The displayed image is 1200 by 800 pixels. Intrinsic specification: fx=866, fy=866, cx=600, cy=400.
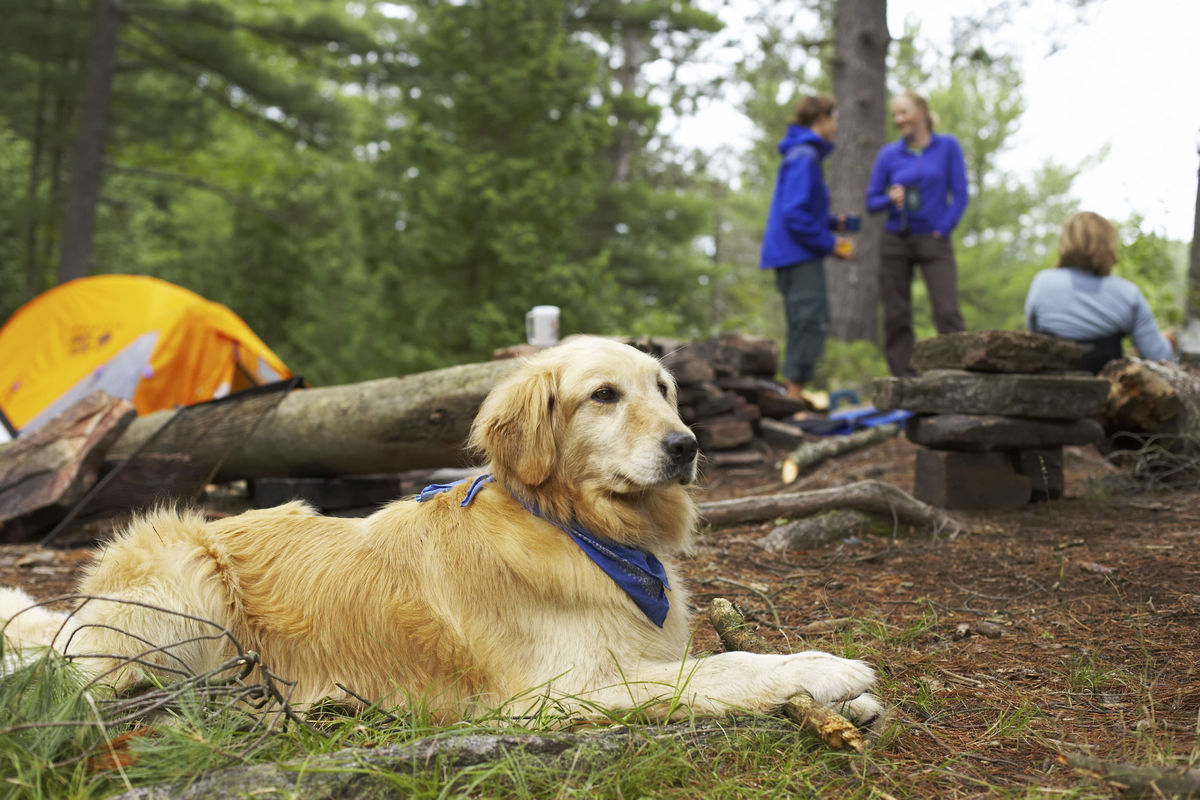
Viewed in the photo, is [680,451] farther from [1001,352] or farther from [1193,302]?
[1193,302]

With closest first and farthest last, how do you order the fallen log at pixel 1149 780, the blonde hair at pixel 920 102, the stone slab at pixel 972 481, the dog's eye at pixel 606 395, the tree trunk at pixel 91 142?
the fallen log at pixel 1149 780, the dog's eye at pixel 606 395, the stone slab at pixel 972 481, the blonde hair at pixel 920 102, the tree trunk at pixel 91 142

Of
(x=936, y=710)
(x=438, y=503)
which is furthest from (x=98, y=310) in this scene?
(x=936, y=710)

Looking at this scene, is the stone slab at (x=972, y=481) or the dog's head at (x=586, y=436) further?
the stone slab at (x=972, y=481)

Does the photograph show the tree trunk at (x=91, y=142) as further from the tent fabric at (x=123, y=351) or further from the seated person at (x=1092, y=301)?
the seated person at (x=1092, y=301)

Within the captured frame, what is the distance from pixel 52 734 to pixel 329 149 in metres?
15.7

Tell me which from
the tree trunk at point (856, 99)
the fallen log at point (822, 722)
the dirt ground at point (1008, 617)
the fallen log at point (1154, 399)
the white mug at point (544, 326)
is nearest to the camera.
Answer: the fallen log at point (822, 722)

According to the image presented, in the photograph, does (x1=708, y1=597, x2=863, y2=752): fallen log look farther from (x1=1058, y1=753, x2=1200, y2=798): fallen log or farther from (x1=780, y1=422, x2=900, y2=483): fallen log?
(x1=780, y1=422, x2=900, y2=483): fallen log

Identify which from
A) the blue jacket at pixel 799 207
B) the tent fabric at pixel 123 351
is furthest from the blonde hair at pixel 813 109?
the tent fabric at pixel 123 351

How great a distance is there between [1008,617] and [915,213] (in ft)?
18.7

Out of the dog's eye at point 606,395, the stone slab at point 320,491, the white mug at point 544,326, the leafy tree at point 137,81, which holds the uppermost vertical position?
the leafy tree at point 137,81

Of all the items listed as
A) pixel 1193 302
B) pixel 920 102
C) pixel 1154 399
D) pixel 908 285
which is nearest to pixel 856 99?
pixel 920 102

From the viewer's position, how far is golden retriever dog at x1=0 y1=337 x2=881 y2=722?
2.65m

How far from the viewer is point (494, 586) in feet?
9.01

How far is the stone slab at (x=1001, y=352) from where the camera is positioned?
5410 millimetres
